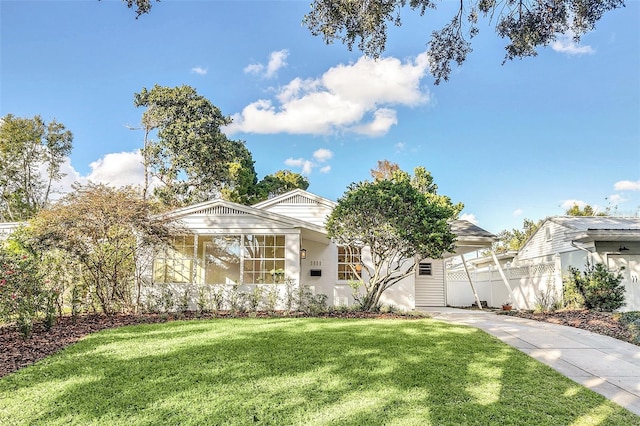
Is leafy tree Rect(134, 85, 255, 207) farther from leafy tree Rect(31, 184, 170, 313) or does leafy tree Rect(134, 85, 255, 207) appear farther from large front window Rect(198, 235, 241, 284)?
leafy tree Rect(31, 184, 170, 313)

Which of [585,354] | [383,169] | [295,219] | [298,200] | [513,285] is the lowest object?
[585,354]

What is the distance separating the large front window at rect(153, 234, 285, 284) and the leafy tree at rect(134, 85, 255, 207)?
12.2 metres

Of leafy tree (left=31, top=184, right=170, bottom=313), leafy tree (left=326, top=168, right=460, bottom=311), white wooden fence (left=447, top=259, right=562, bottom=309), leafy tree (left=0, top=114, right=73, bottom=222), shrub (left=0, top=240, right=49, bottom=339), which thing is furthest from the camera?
leafy tree (left=0, top=114, right=73, bottom=222)

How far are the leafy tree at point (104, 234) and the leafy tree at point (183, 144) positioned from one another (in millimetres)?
13327

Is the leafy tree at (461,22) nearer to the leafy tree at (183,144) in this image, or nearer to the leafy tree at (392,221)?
the leafy tree at (392,221)

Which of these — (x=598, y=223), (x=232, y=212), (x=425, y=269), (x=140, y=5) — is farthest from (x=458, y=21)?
(x=425, y=269)

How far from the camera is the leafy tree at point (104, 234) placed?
9547 millimetres

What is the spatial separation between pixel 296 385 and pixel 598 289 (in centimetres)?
1072

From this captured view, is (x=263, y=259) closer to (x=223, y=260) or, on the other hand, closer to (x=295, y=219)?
(x=223, y=260)

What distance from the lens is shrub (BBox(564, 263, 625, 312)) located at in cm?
1123

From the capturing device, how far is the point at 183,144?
24391 mm

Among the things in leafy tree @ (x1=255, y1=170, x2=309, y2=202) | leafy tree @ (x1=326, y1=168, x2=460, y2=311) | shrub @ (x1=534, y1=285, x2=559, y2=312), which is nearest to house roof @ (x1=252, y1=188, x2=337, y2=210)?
leafy tree @ (x1=326, y1=168, x2=460, y2=311)

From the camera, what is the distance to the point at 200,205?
1224 cm

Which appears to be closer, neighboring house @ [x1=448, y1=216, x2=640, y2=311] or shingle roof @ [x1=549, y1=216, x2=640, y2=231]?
neighboring house @ [x1=448, y1=216, x2=640, y2=311]
